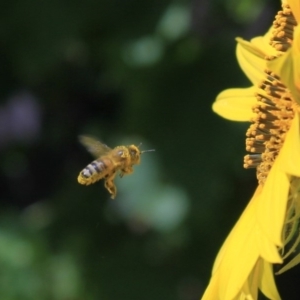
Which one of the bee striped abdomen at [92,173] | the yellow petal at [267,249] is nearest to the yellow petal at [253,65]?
the bee striped abdomen at [92,173]

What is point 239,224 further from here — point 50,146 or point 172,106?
point 50,146

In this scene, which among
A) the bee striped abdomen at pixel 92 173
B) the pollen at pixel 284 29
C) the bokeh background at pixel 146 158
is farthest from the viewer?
the bokeh background at pixel 146 158

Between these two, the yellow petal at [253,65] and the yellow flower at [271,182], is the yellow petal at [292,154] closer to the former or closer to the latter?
the yellow flower at [271,182]

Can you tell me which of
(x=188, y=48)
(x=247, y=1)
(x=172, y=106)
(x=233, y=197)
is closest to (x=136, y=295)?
(x=233, y=197)

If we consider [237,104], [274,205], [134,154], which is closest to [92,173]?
[134,154]

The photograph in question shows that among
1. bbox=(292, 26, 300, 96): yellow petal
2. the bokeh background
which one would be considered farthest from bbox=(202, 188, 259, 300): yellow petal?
the bokeh background
